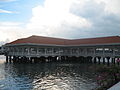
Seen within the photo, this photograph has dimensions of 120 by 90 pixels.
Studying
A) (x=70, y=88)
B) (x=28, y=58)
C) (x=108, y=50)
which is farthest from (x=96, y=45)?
(x=70, y=88)

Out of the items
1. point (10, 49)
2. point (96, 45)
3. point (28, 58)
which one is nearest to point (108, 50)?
point (96, 45)

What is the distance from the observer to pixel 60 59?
42938 mm

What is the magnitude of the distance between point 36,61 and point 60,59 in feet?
26.5

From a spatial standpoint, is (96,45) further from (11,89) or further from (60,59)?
(11,89)

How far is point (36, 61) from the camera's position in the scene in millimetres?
36844

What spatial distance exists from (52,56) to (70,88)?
26003 mm

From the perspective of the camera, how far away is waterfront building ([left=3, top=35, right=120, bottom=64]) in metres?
34.0

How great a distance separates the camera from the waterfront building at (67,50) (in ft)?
112

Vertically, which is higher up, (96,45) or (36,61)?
(96,45)

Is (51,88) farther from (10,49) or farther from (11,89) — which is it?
(10,49)

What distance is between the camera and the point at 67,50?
43031mm

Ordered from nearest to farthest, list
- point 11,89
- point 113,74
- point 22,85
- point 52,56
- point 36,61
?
1. point 113,74
2. point 11,89
3. point 22,85
4. point 36,61
5. point 52,56

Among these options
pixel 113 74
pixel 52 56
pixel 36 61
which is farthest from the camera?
pixel 52 56

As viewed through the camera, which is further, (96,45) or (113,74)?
(96,45)
